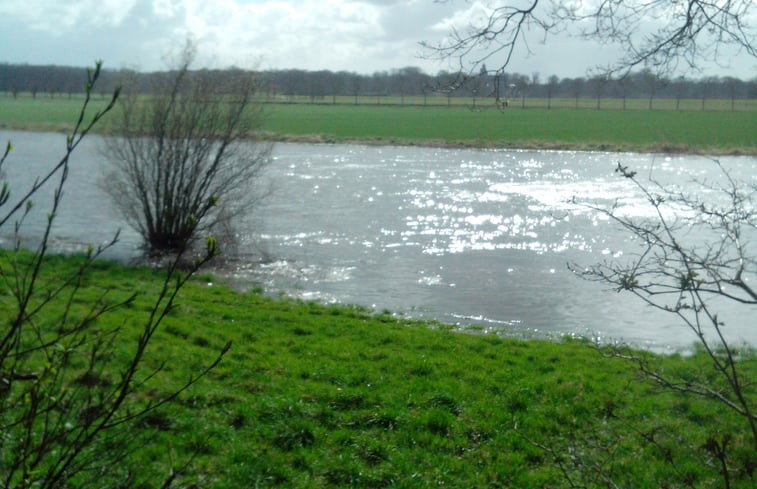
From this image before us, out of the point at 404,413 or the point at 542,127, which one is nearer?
the point at 404,413

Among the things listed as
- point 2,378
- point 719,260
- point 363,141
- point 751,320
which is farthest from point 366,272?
point 363,141

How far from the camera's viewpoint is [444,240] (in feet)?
71.1

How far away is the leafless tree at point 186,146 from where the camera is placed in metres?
17.9

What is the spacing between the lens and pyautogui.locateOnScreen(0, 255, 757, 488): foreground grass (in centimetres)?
598

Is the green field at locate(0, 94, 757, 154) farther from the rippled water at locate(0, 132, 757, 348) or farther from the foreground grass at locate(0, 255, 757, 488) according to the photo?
the foreground grass at locate(0, 255, 757, 488)

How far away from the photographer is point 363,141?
181 ft

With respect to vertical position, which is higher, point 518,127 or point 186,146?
point 186,146

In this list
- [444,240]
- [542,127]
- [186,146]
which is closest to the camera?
[186,146]

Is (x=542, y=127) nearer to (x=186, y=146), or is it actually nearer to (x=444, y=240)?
(x=444, y=240)

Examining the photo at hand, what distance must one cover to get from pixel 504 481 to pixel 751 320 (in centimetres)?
954

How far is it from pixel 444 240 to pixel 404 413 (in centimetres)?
1463

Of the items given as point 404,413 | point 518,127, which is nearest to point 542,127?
point 518,127

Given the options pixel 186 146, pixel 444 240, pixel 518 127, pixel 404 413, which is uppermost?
pixel 186 146

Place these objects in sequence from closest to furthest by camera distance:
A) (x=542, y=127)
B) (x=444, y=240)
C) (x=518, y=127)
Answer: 1. (x=444, y=240)
2. (x=542, y=127)
3. (x=518, y=127)
